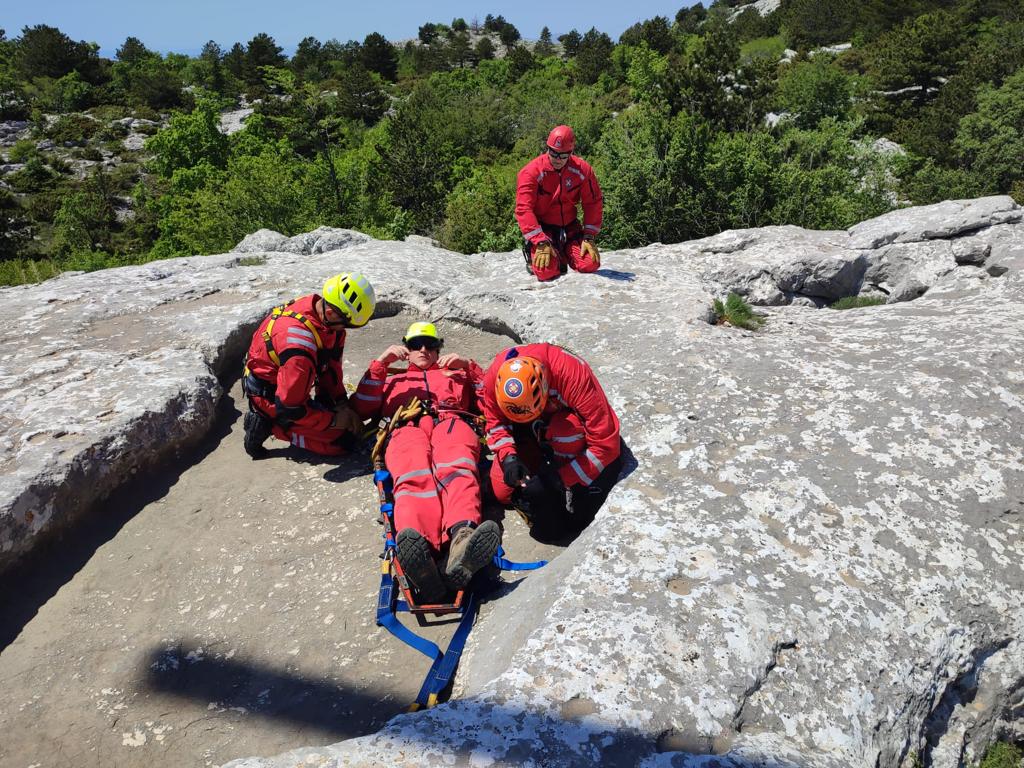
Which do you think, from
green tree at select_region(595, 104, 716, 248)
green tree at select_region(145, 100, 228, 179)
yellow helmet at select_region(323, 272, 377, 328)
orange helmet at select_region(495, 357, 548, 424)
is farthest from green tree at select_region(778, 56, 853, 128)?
orange helmet at select_region(495, 357, 548, 424)

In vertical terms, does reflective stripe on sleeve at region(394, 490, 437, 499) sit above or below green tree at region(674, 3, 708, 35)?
below

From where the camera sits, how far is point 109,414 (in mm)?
5121

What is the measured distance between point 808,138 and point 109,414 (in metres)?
20.0

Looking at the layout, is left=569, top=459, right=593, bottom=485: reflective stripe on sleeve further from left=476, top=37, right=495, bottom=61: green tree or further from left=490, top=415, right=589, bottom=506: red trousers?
left=476, top=37, right=495, bottom=61: green tree

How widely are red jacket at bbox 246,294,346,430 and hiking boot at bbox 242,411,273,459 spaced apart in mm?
221

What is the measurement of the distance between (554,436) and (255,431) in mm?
2519

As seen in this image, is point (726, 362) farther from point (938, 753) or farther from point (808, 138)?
point (808, 138)

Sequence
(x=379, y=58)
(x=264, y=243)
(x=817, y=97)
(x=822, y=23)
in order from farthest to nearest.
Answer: (x=379, y=58)
(x=822, y=23)
(x=817, y=97)
(x=264, y=243)

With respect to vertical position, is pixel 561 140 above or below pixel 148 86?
below

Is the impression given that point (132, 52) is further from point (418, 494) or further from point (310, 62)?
point (418, 494)

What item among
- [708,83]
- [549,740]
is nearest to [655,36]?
[708,83]

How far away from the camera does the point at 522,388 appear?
4016 mm

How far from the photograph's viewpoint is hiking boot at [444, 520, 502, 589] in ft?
11.9

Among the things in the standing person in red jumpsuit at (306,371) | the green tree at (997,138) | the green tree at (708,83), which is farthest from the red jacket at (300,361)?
the green tree at (997,138)
